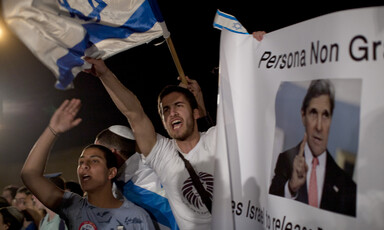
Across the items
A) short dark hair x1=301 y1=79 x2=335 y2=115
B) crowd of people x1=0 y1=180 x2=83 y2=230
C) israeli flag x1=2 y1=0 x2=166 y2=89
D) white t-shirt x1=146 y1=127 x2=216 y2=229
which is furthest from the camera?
crowd of people x1=0 y1=180 x2=83 y2=230

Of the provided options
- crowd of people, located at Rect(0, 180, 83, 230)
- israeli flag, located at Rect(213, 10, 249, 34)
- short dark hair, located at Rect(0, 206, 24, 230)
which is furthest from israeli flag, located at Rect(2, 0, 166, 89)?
short dark hair, located at Rect(0, 206, 24, 230)

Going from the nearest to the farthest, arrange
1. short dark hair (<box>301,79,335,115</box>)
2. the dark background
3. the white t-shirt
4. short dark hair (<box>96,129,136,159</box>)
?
short dark hair (<box>301,79,335,115</box>) → the white t-shirt → short dark hair (<box>96,129,136,159</box>) → the dark background

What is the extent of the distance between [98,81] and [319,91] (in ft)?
14.4

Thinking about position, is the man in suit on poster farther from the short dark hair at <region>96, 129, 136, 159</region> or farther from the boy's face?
the short dark hair at <region>96, 129, 136, 159</region>

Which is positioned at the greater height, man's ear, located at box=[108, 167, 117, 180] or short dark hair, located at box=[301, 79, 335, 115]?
short dark hair, located at box=[301, 79, 335, 115]

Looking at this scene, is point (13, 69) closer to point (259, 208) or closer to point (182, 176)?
point (182, 176)

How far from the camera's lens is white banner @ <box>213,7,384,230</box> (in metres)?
1.71

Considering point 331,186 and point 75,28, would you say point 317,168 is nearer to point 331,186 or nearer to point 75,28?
point 331,186

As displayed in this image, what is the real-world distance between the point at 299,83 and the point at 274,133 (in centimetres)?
31

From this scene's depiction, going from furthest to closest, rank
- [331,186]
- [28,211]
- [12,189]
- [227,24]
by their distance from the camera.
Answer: [12,189]
[28,211]
[227,24]
[331,186]

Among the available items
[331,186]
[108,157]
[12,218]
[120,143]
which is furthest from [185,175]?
[12,218]

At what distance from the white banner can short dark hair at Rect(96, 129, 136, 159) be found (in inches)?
53.7

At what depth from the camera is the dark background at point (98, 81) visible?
226 inches

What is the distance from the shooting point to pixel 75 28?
2.44 meters
